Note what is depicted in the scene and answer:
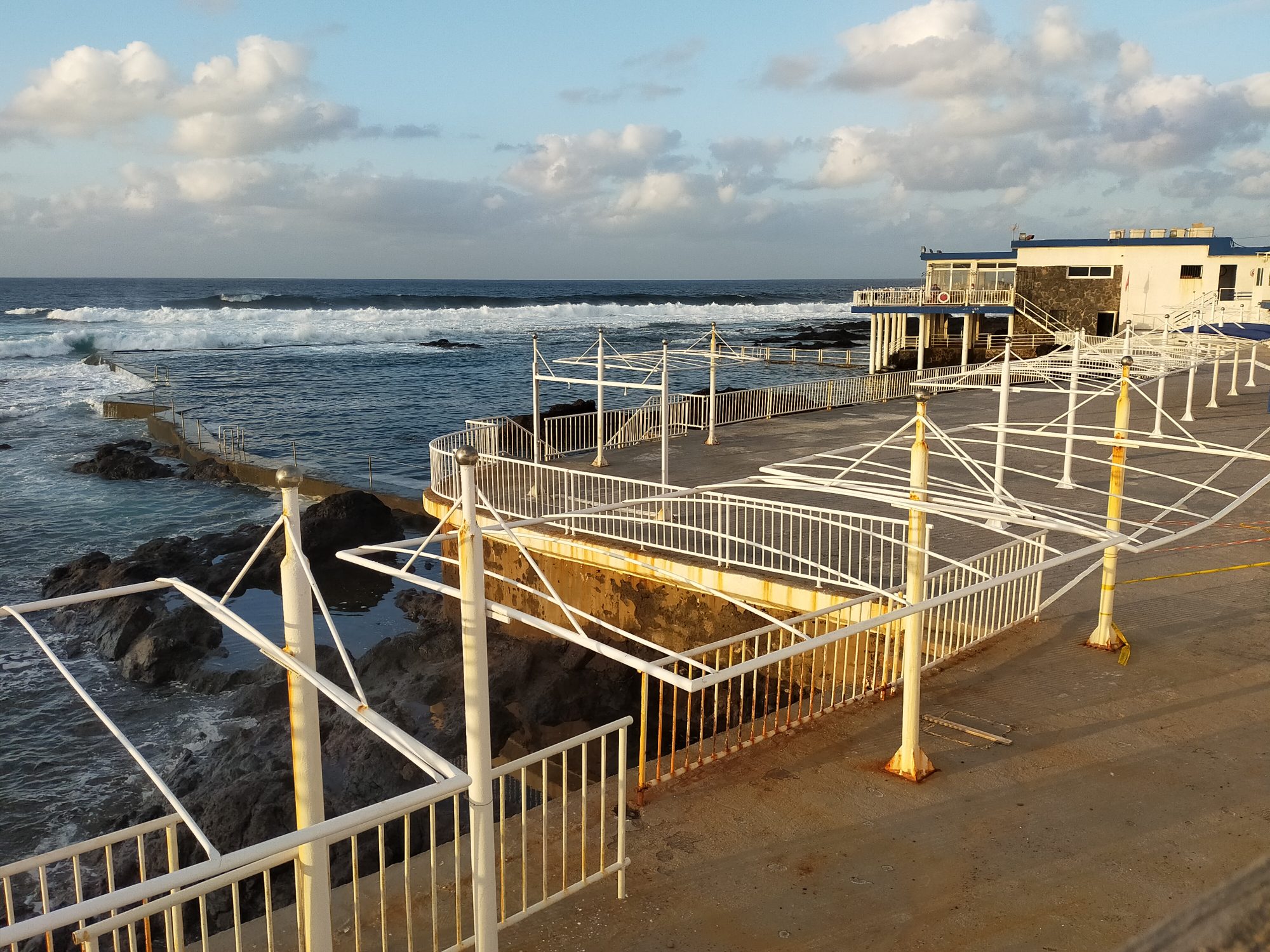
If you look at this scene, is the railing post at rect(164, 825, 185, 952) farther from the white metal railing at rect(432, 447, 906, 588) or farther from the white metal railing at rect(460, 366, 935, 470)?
the white metal railing at rect(460, 366, 935, 470)

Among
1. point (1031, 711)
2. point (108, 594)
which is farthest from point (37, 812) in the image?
point (1031, 711)

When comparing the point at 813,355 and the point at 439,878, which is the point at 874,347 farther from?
the point at 439,878

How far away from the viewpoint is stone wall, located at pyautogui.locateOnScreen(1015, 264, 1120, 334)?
160 ft

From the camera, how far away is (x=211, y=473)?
98.5 ft

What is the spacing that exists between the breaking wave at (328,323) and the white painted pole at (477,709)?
81.0 meters

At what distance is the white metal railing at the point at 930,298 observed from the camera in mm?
46406

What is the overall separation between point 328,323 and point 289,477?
4143 inches

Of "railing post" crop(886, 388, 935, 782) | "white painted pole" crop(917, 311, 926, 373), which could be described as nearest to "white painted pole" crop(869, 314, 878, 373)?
"white painted pole" crop(917, 311, 926, 373)

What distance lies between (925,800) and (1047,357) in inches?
610

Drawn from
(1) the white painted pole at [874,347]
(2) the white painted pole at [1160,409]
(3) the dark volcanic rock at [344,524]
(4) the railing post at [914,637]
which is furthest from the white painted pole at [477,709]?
(1) the white painted pole at [874,347]

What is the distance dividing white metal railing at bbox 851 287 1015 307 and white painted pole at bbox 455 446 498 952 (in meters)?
43.9

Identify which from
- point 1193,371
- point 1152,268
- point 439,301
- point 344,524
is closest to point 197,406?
point 344,524

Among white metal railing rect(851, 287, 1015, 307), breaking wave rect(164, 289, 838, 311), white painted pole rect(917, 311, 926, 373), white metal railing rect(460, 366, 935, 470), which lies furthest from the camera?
breaking wave rect(164, 289, 838, 311)

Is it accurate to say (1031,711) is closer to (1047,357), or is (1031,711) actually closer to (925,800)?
(925,800)
